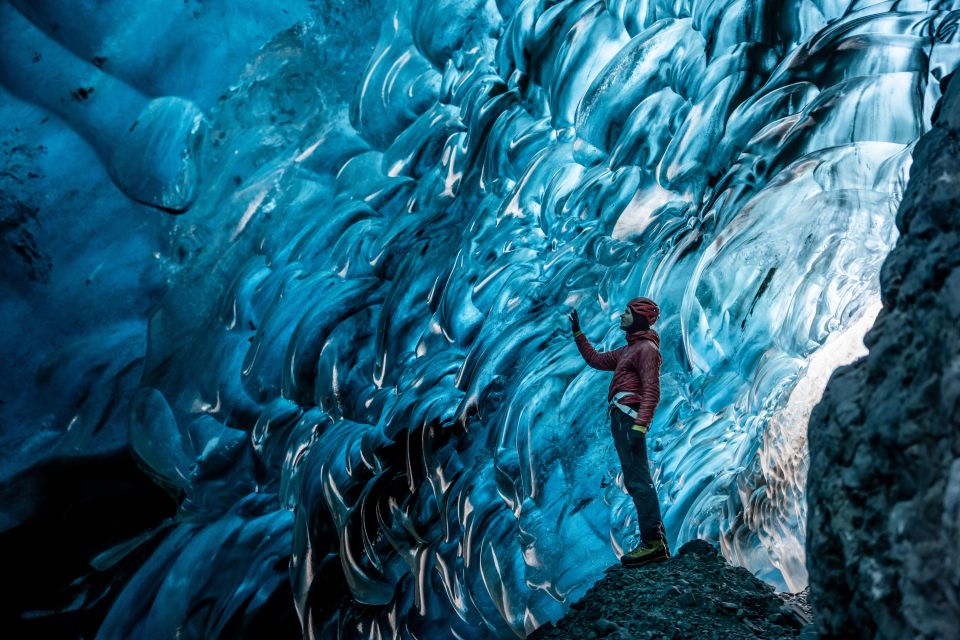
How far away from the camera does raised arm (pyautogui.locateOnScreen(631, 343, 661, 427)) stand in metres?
3.91

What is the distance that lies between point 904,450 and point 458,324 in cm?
337

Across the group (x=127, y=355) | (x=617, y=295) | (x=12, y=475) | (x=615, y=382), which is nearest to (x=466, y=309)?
(x=617, y=295)

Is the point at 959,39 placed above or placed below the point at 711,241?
above

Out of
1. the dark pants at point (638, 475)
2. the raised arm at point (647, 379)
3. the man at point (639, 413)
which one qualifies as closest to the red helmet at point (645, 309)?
the man at point (639, 413)

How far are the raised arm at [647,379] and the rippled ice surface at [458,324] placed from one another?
2.23ft

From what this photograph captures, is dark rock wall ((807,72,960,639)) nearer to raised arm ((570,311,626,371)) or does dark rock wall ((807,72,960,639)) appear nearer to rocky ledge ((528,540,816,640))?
rocky ledge ((528,540,816,640))

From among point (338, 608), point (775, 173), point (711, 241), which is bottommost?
point (338, 608)

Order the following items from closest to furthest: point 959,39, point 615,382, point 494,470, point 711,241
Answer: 1. point 959,39
2. point 615,382
3. point 711,241
4. point 494,470

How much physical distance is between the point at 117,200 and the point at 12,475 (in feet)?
5.41

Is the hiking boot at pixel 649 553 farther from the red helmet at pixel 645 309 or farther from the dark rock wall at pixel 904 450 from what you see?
the dark rock wall at pixel 904 450

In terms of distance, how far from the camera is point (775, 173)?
4.20 m

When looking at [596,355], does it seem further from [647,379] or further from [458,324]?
[458,324]

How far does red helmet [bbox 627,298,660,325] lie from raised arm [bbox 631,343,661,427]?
157mm

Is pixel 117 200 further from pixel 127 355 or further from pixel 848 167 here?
pixel 848 167
